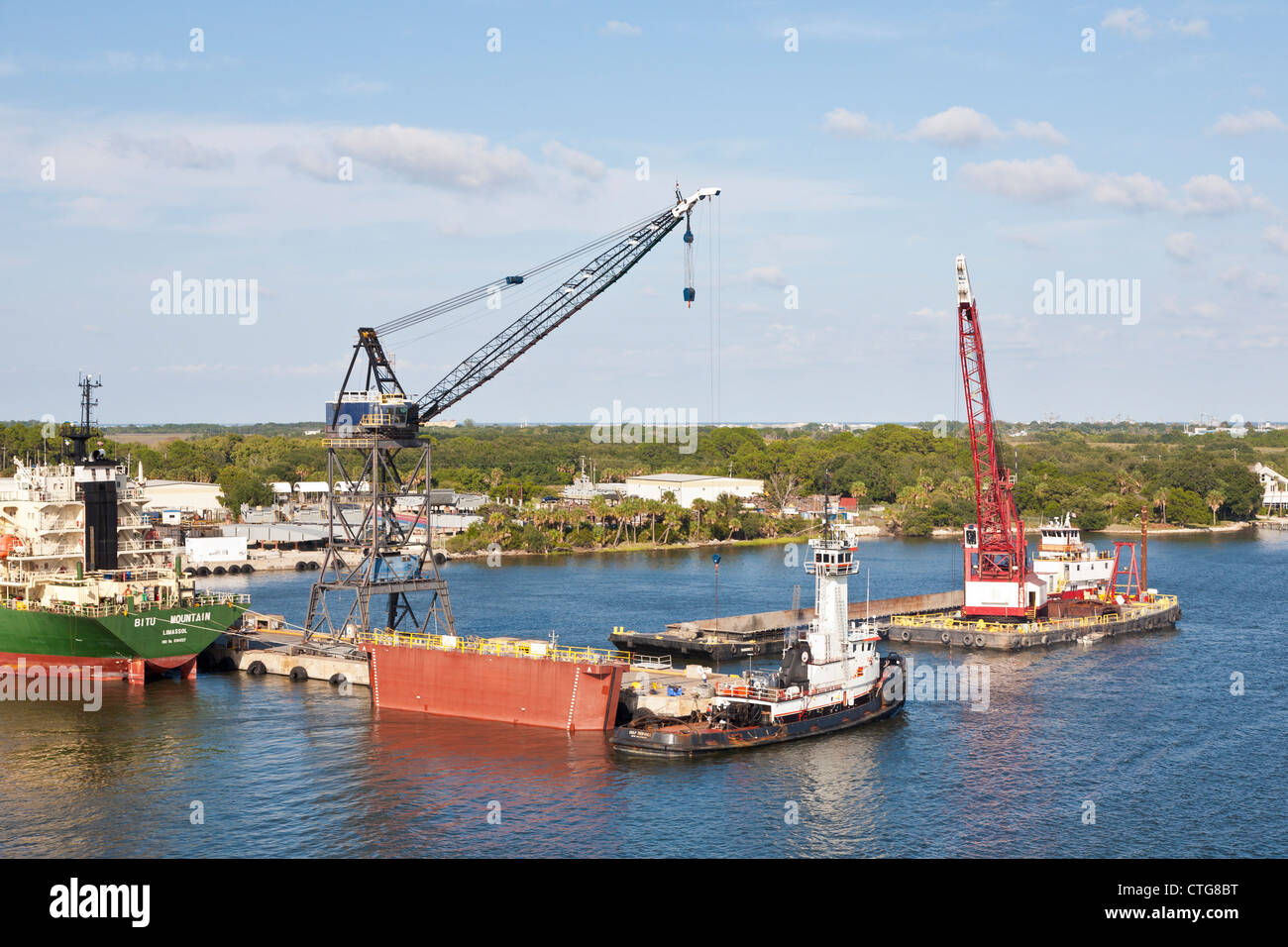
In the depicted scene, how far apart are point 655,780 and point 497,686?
385 inches

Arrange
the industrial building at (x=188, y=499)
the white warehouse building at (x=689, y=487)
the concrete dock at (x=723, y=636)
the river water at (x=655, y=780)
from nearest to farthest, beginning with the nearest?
1. the river water at (x=655, y=780)
2. the concrete dock at (x=723, y=636)
3. the industrial building at (x=188, y=499)
4. the white warehouse building at (x=689, y=487)

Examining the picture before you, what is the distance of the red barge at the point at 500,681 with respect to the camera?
47.6 meters

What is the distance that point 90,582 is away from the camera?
5956 centimetres

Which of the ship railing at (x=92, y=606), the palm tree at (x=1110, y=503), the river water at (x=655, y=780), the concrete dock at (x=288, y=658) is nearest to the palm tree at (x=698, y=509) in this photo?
the palm tree at (x=1110, y=503)

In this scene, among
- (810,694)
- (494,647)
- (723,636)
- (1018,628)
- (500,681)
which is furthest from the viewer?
(1018,628)

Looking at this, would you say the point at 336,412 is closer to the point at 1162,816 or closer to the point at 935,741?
the point at 935,741

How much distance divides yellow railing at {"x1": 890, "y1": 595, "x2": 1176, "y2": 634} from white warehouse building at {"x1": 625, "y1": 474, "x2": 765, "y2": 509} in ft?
258

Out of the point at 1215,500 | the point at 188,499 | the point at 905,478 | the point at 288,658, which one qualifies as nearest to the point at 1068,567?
the point at 288,658

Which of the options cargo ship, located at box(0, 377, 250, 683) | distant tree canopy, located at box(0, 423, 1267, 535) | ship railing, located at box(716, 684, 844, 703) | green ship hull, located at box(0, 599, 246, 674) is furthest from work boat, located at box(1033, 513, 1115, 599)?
green ship hull, located at box(0, 599, 246, 674)

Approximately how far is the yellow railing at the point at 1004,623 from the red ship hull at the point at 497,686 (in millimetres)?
30622

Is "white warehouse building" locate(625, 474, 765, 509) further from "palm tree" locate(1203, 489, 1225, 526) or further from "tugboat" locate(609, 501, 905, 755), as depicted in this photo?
"tugboat" locate(609, 501, 905, 755)

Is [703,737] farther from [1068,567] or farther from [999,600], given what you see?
[1068,567]

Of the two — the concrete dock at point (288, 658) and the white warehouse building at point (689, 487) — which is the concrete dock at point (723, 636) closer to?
the concrete dock at point (288, 658)
